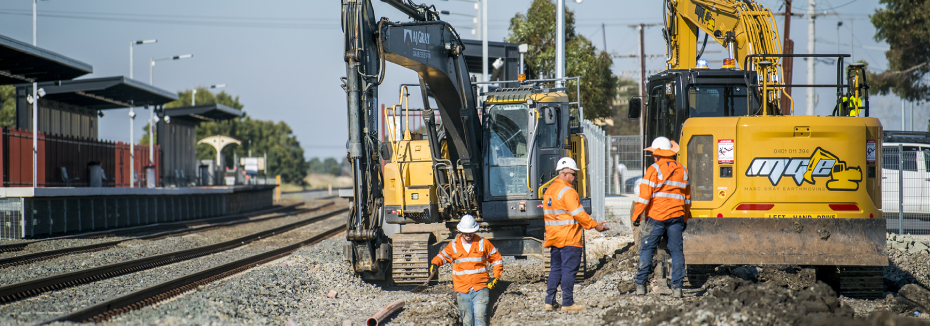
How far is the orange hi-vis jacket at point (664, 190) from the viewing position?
8328mm

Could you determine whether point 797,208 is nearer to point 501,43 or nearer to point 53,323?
point 53,323

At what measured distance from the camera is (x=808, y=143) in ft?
28.0

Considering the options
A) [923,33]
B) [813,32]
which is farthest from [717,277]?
[923,33]

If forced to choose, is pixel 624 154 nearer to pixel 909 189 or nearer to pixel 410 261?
pixel 909 189

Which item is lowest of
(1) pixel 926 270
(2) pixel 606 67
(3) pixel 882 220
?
(1) pixel 926 270

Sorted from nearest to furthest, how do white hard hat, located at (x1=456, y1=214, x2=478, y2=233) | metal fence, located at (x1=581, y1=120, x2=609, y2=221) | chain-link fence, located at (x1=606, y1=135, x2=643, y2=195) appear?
white hard hat, located at (x1=456, y1=214, x2=478, y2=233), metal fence, located at (x1=581, y1=120, x2=609, y2=221), chain-link fence, located at (x1=606, y1=135, x2=643, y2=195)

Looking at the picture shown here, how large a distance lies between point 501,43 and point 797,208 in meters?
16.8

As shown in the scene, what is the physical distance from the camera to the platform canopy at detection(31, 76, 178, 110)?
88.0 ft

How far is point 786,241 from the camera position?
27.9ft

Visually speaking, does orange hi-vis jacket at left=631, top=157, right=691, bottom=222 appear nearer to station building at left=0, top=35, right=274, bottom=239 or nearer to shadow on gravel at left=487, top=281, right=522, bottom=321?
shadow on gravel at left=487, top=281, right=522, bottom=321

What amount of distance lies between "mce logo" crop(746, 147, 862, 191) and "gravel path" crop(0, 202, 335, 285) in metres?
10.9

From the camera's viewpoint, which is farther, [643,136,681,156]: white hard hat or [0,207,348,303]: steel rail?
[0,207,348,303]: steel rail

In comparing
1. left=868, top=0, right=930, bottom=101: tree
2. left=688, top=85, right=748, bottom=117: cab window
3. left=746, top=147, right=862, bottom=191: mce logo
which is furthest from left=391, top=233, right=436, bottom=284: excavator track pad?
left=868, top=0, right=930, bottom=101: tree

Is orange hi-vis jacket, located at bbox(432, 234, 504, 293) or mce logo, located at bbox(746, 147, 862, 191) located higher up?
mce logo, located at bbox(746, 147, 862, 191)
